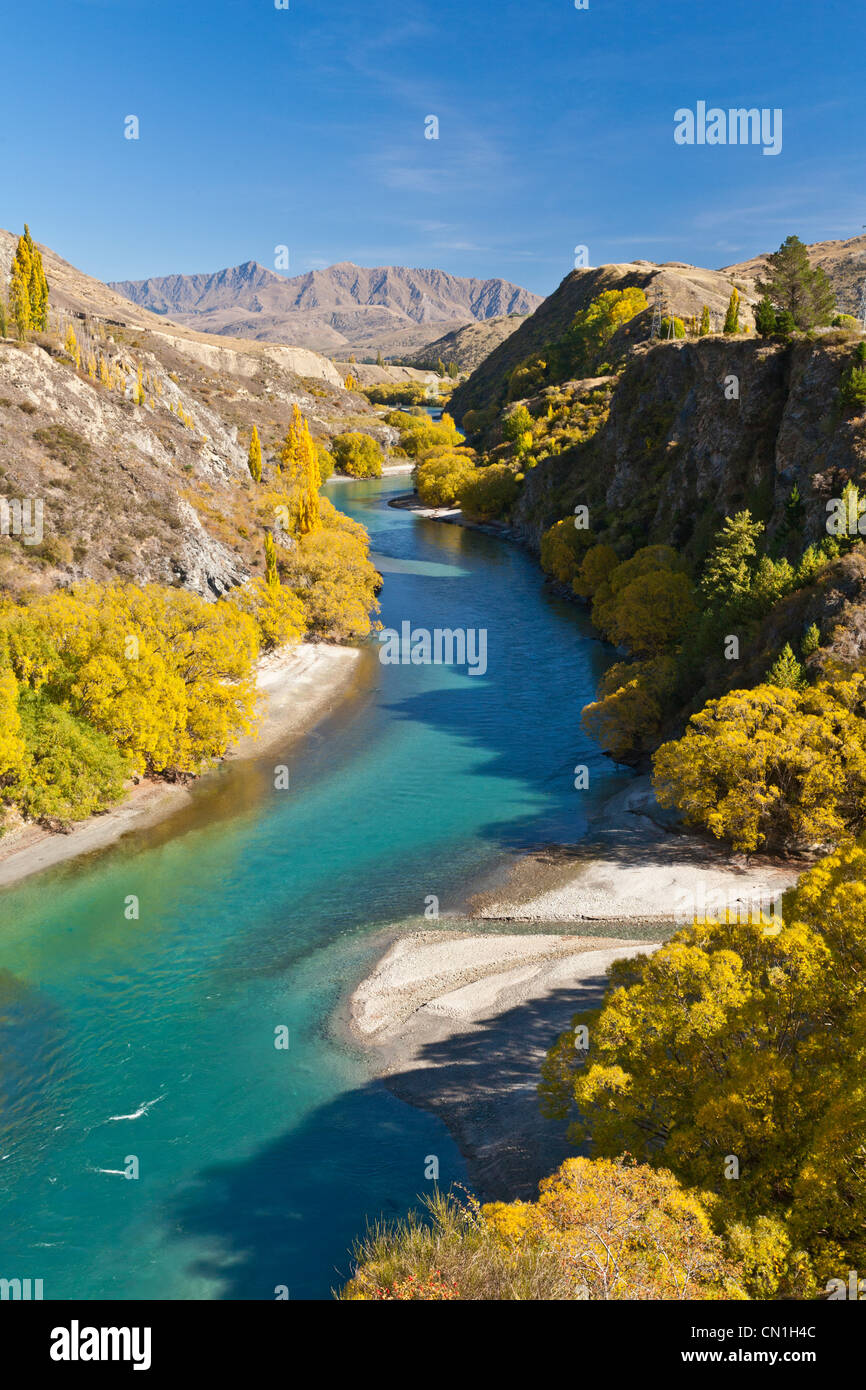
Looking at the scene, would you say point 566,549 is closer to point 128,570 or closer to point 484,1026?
point 128,570

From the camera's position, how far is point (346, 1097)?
26.8 metres

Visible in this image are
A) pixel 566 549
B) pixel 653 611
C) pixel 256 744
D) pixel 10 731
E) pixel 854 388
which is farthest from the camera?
pixel 566 549

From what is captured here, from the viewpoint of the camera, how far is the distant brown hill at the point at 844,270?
15012cm

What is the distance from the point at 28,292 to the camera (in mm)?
79312

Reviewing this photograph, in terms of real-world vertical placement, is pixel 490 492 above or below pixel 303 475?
above

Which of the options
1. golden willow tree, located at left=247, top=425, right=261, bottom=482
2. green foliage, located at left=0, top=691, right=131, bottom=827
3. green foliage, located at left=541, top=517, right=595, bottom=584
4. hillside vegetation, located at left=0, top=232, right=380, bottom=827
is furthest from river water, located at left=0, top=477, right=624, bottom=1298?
golden willow tree, located at left=247, top=425, right=261, bottom=482

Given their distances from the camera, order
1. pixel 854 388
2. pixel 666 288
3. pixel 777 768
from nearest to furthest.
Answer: pixel 777 768 → pixel 854 388 → pixel 666 288

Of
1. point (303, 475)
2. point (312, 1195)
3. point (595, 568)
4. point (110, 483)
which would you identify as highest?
point (303, 475)

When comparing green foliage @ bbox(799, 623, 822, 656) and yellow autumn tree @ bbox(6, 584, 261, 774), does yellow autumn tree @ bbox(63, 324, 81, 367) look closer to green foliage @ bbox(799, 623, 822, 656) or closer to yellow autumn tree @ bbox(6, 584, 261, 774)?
yellow autumn tree @ bbox(6, 584, 261, 774)

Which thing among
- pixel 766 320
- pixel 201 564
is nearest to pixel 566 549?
pixel 766 320

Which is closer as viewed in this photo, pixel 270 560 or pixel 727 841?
pixel 727 841

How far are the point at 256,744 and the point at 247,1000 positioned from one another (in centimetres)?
2490

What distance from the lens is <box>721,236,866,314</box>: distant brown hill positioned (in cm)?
15012
